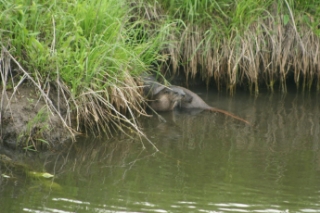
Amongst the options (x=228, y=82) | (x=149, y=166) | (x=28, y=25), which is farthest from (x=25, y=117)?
(x=228, y=82)

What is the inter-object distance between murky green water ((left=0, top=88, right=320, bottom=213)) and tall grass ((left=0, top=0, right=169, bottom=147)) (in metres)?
0.26

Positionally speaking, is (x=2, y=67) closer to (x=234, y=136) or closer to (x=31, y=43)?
(x=31, y=43)

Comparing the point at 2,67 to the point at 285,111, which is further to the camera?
the point at 285,111

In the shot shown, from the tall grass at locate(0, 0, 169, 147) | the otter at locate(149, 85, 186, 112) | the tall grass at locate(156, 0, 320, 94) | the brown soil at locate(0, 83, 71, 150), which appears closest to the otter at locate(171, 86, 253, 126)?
the otter at locate(149, 85, 186, 112)

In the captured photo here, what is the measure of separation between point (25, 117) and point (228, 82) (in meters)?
2.29

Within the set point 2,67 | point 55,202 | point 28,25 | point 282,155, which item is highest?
point 28,25

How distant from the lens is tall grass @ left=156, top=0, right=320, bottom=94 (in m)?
4.37

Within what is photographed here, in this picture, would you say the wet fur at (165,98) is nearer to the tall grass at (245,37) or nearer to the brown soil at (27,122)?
the tall grass at (245,37)

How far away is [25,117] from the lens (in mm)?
2990

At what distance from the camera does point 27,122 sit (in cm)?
297

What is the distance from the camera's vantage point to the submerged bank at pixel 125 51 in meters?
2.99

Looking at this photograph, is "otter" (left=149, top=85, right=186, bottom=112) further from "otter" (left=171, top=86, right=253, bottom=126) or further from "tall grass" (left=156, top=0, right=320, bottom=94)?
"tall grass" (left=156, top=0, right=320, bottom=94)

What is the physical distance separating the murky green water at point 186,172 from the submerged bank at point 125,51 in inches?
8.6

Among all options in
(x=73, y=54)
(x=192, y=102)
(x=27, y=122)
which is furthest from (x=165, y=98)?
(x=27, y=122)
